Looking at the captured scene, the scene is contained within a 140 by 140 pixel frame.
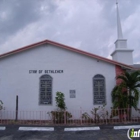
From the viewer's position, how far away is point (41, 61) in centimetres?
1323

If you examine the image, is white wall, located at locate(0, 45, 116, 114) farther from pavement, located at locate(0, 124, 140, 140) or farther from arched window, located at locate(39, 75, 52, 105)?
pavement, located at locate(0, 124, 140, 140)

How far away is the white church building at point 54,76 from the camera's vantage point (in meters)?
12.8

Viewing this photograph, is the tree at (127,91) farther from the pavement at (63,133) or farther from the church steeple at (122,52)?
the church steeple at (122,52)

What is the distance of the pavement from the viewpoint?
8070 millimetres

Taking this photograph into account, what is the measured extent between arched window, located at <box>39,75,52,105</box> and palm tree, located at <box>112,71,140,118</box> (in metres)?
4.24

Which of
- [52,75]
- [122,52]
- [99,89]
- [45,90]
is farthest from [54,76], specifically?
[122,52]

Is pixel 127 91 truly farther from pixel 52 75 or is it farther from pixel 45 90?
pixel 45 90

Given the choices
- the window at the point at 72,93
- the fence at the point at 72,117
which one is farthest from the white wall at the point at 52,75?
the fence at the point at 72,117

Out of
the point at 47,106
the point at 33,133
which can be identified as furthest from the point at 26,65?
the point at 33,133

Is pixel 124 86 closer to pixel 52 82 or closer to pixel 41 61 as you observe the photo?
pixel 52 82

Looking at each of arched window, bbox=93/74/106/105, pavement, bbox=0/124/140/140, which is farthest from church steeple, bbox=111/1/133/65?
pavement, bbox=0/124/140/140

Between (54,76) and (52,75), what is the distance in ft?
0.51

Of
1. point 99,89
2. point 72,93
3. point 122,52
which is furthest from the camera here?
point 122,52

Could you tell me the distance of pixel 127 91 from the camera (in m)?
12.2
